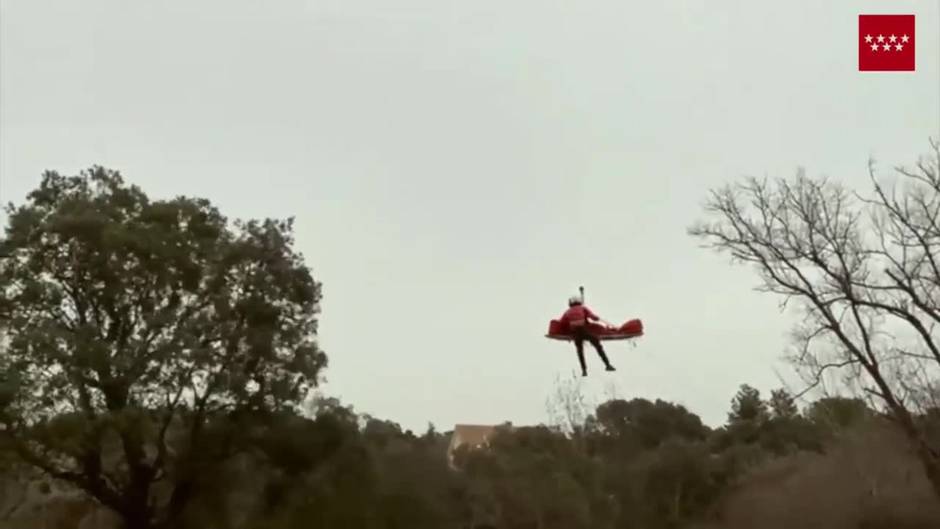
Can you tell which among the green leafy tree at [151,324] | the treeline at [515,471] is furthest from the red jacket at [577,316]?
the green leafy tree at [151,324]

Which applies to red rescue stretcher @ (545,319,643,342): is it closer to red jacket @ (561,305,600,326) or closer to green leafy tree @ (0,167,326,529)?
red jacket @ (561,305,600,326)

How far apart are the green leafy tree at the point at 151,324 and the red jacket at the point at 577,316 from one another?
40.3 ft

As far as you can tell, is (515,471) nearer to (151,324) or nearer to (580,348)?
(151,324)

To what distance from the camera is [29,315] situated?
21688 millimetres

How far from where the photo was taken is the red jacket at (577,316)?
36.2 ft

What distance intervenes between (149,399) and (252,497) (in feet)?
11.2

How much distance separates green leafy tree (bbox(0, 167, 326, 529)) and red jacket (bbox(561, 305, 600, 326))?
40.3 feet

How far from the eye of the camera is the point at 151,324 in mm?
21938

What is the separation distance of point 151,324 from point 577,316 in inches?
524

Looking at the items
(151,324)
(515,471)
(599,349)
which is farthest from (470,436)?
(599,349)

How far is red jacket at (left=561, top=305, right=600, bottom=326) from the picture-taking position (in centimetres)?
1103

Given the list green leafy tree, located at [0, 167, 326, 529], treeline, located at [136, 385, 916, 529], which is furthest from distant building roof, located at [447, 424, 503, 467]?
green leafy tree, located at [0, 167, 326, 529]

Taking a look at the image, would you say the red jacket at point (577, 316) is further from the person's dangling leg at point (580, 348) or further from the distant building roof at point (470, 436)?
the distant building roof at point (470, 436)

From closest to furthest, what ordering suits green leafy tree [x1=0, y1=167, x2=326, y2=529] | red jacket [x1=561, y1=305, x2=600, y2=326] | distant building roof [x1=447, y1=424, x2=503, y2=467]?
1. red jacket [x1=561, y1=305, x2=600, y2=326]
2. green leafy tree [x1=0, y1=167, x2=326, y2=529]
3. distant building roof [x1=447, y1=424, x2=503, y2=467]
